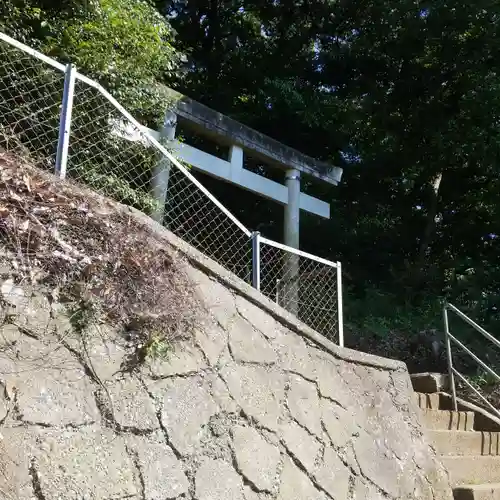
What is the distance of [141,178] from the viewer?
4980 millimetres

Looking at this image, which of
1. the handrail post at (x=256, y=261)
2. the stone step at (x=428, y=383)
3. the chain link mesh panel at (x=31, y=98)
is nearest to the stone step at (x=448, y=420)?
the stone step at (x=428, y=383)

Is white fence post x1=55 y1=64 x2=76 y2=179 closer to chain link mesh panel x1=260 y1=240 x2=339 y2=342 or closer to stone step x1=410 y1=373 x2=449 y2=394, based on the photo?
chain link mesh panel x1=260 y1=240 x2=339 y2=342

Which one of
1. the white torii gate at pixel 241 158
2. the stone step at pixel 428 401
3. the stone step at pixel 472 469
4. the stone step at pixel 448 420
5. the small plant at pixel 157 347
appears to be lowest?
the stone step at pixel 472 469

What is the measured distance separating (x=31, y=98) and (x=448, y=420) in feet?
13.6

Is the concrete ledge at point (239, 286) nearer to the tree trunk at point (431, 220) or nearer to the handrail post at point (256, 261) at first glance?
the handrail post at point (256, 261)

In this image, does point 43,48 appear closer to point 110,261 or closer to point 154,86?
point 154,86

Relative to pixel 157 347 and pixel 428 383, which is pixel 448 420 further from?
pixel 157 347

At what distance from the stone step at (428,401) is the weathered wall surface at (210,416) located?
2.88 feet

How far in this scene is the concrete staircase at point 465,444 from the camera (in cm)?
428

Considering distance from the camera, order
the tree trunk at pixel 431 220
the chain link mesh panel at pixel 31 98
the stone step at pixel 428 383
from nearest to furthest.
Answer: the chain link mesh panel at pixel 31 98 → the stone step at pixel 428 383 → the tree trunk at pixel 431 220

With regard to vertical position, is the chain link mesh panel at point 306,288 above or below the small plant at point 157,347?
above

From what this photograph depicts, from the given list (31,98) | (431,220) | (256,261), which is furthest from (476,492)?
(431,220)

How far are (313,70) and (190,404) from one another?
9.42 meters

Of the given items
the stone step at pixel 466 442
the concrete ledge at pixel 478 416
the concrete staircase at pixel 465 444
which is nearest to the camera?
the concrete staircase at pixel 465 444
